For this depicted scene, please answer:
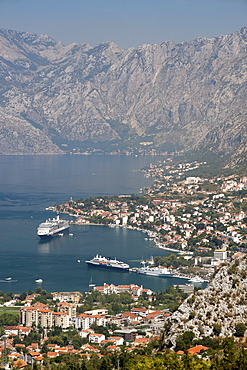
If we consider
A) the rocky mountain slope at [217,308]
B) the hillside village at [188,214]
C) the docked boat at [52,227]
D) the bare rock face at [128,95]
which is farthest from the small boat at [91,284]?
the bare rock face at [128,95]

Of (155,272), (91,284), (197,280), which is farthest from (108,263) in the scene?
(197,280)

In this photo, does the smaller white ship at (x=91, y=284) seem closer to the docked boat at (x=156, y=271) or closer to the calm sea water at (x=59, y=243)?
the calm sea water at (x=59, y=243)

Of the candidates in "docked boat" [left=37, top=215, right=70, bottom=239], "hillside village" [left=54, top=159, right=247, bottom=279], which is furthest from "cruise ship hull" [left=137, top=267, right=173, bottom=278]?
"docked boat" [left=37, top=215, right=70, bottom=239]

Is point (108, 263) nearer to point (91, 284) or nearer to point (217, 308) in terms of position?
point (91, 284)

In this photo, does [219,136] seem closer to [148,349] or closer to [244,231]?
[244,231]

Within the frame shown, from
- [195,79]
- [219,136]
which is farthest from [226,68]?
[219,136]
